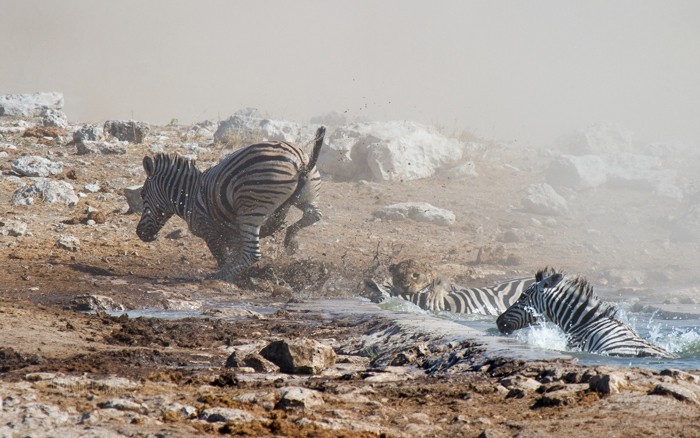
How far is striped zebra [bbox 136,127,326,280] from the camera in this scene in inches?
480

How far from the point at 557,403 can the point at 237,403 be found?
5.54 ft

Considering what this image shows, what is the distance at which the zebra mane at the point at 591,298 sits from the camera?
26.2ft

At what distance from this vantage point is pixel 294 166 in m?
12.2

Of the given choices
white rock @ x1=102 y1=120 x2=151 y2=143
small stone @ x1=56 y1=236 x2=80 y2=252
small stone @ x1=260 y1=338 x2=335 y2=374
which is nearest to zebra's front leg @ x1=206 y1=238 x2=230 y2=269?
small stone @ x1=56 y1=236 x2=80 y2=252

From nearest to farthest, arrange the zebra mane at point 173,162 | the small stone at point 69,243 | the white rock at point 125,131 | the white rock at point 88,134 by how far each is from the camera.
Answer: the small stone at point 69,243 → the zebra mane at point 173,162 → the white rock at point 88,134 → the white rock at point 125,131

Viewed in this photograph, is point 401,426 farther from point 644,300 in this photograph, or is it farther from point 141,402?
point 644,300

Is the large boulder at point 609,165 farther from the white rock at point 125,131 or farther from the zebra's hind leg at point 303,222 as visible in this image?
the zebra's hind leg at point 303,222

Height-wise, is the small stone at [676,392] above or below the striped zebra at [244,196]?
below

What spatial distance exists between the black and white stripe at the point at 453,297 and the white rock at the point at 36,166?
7.28m

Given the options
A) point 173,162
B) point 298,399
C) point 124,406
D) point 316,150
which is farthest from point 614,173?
point 124,406

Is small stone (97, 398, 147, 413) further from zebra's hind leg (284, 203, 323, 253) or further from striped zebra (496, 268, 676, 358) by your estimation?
zebra's hind leg (284, 203, 323, 253)

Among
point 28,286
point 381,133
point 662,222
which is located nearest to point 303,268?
point 28,286

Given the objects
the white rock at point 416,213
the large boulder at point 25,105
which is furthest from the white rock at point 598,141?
the large boulder at point 25,105

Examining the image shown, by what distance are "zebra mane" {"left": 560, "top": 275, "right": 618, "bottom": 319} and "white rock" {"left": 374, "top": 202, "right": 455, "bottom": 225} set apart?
976 cm
